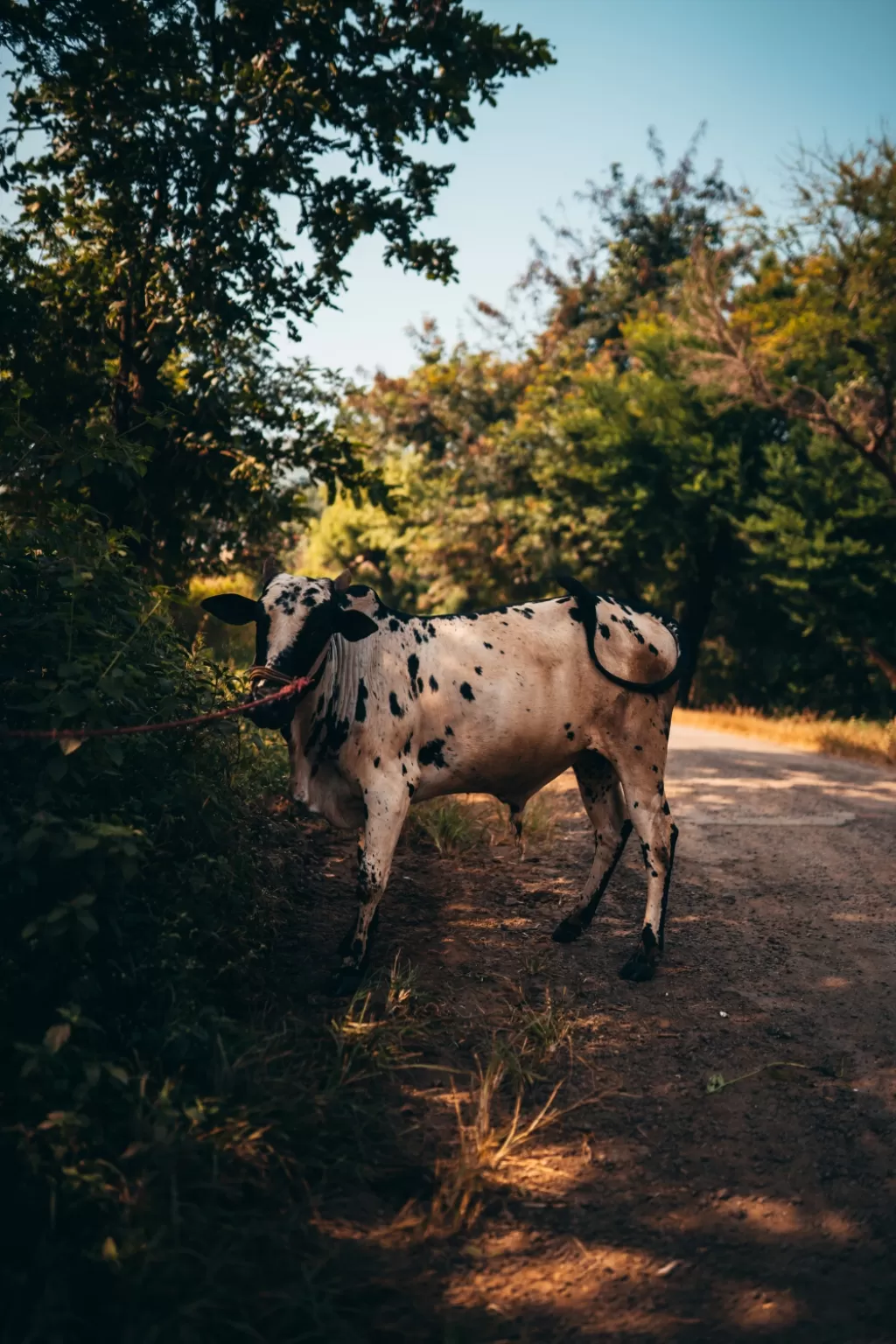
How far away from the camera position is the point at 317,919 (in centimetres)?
615

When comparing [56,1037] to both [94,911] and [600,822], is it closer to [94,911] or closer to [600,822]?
[94,911]

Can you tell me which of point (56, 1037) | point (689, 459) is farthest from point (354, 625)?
point (689, 459)

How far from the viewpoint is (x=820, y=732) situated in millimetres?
15812

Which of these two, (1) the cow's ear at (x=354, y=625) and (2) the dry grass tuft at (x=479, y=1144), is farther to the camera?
(1) the cow's ear at (x=354, y=625)

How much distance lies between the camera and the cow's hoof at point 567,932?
245 inches

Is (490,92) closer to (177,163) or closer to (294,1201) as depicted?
(177,163)

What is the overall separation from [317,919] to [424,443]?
28946 mm

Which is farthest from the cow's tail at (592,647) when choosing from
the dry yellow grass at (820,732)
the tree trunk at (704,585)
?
the tree trunk at (704,585)

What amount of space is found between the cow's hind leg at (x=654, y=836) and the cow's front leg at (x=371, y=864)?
139cm

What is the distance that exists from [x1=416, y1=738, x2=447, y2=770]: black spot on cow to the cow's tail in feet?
3.39

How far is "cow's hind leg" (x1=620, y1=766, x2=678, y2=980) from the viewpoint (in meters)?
5.99

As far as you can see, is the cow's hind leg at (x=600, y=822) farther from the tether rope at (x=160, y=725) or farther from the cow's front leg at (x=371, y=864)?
the tether rope at (x=160, y=725)

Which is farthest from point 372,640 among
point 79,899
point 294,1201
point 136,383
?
point 136,383

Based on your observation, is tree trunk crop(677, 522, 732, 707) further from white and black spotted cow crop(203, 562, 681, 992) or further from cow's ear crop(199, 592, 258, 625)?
cow's ear crop(199, 592, 258, 625)
